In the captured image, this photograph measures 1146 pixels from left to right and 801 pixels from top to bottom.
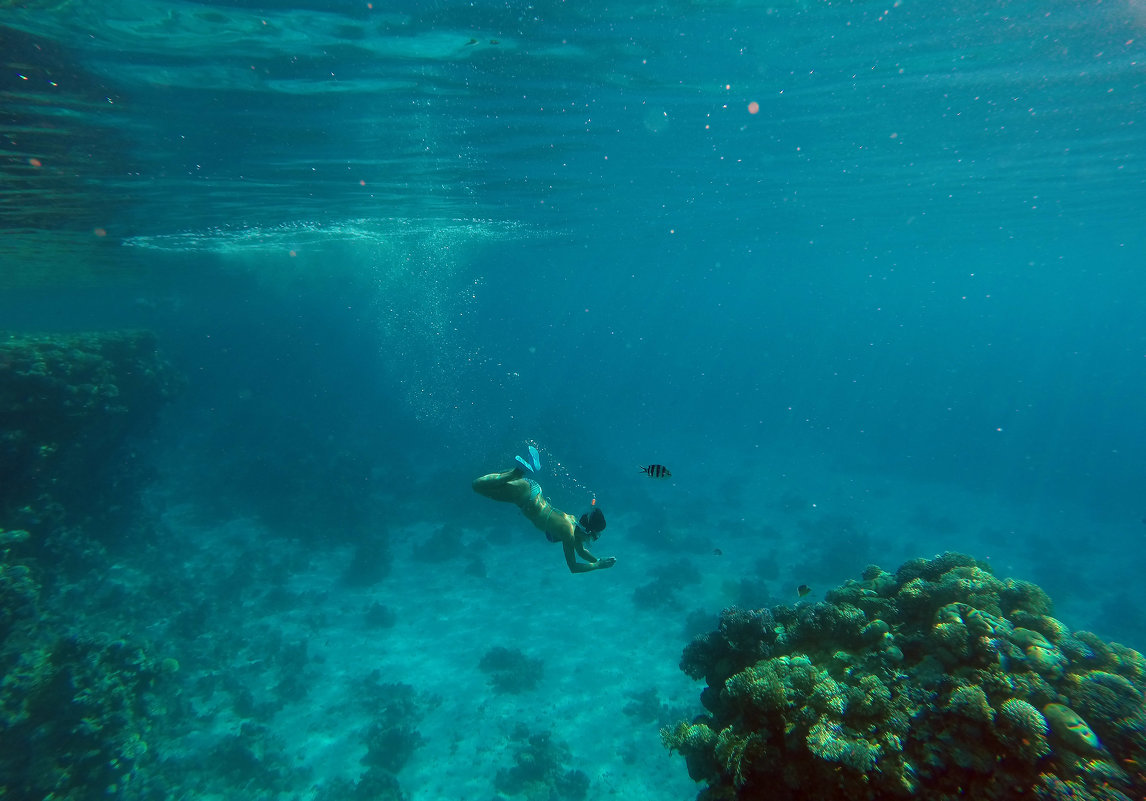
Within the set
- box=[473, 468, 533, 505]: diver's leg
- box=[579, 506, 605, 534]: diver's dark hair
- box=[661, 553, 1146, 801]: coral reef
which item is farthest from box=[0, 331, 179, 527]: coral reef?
box=[661, 553, 1146, 801]: coral reef

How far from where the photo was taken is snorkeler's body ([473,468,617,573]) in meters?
7.50

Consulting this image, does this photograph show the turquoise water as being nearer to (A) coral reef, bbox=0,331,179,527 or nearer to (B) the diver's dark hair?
(A) coral reef, bbox=0,331,179,527

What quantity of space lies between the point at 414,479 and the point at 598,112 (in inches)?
858

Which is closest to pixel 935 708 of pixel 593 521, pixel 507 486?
pixel 593 521

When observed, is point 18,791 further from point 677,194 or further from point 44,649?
point 677,194

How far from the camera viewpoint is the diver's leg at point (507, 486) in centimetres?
748

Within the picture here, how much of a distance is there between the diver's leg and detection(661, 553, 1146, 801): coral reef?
3.59 metres

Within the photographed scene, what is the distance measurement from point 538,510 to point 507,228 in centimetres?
2835

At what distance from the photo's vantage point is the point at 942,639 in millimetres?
4547

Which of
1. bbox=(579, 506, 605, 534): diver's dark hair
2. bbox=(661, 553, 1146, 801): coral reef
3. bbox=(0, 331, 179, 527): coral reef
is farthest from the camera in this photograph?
bbox=(0, 331, 179, 527): coral reef

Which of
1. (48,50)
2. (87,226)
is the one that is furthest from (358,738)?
(87,226)

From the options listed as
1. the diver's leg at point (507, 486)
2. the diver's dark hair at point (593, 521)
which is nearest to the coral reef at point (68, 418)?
the diver's leg at point (507, 486)

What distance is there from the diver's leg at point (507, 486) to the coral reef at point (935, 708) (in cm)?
359

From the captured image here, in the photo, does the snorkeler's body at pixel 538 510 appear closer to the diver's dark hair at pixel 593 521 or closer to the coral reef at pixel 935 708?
the diver's dark hair at pixel 593 521
